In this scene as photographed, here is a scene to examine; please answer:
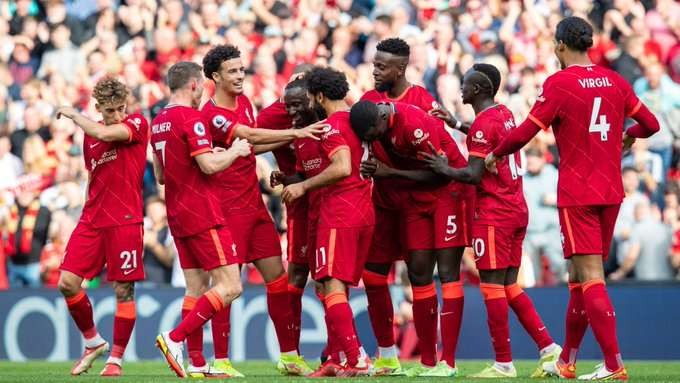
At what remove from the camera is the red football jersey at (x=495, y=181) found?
480 inches

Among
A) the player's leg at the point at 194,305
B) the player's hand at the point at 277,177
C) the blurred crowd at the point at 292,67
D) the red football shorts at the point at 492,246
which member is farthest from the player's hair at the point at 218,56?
the blurred crowd at the point at 292,67

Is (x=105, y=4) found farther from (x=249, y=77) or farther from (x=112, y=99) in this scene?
(x=112, y=99)

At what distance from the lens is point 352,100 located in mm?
18750

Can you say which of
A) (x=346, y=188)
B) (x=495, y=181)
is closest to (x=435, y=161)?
(x=495, y=181)

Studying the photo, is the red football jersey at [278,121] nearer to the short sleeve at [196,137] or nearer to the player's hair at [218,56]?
the player's hair at [218,56]

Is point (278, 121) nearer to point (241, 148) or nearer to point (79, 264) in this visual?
point (241, 148)

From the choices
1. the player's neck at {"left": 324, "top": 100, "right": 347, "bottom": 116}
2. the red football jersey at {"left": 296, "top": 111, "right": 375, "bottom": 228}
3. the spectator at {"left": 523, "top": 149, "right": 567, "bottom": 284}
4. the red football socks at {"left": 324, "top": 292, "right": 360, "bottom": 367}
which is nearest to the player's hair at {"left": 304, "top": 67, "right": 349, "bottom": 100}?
the player's neck at {"left": 324, "top": 100, "right": 347, "bottom": 116}

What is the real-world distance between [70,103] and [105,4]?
2039 millimetres

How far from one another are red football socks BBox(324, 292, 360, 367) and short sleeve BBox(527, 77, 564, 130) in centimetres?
216

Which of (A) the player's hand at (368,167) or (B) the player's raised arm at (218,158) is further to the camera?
(A) the player's hand at (368,167)

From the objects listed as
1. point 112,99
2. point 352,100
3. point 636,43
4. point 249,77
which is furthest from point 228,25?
point 112,99

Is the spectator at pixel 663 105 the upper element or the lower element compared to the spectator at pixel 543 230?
upper

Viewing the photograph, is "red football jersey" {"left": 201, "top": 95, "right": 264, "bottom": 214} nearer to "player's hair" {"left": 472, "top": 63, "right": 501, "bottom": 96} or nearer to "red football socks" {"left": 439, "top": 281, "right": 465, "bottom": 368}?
"red football socks" {"left": 439, "top": 281, "right": 465, "bottom": 368}

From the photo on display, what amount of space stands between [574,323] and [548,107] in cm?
196
